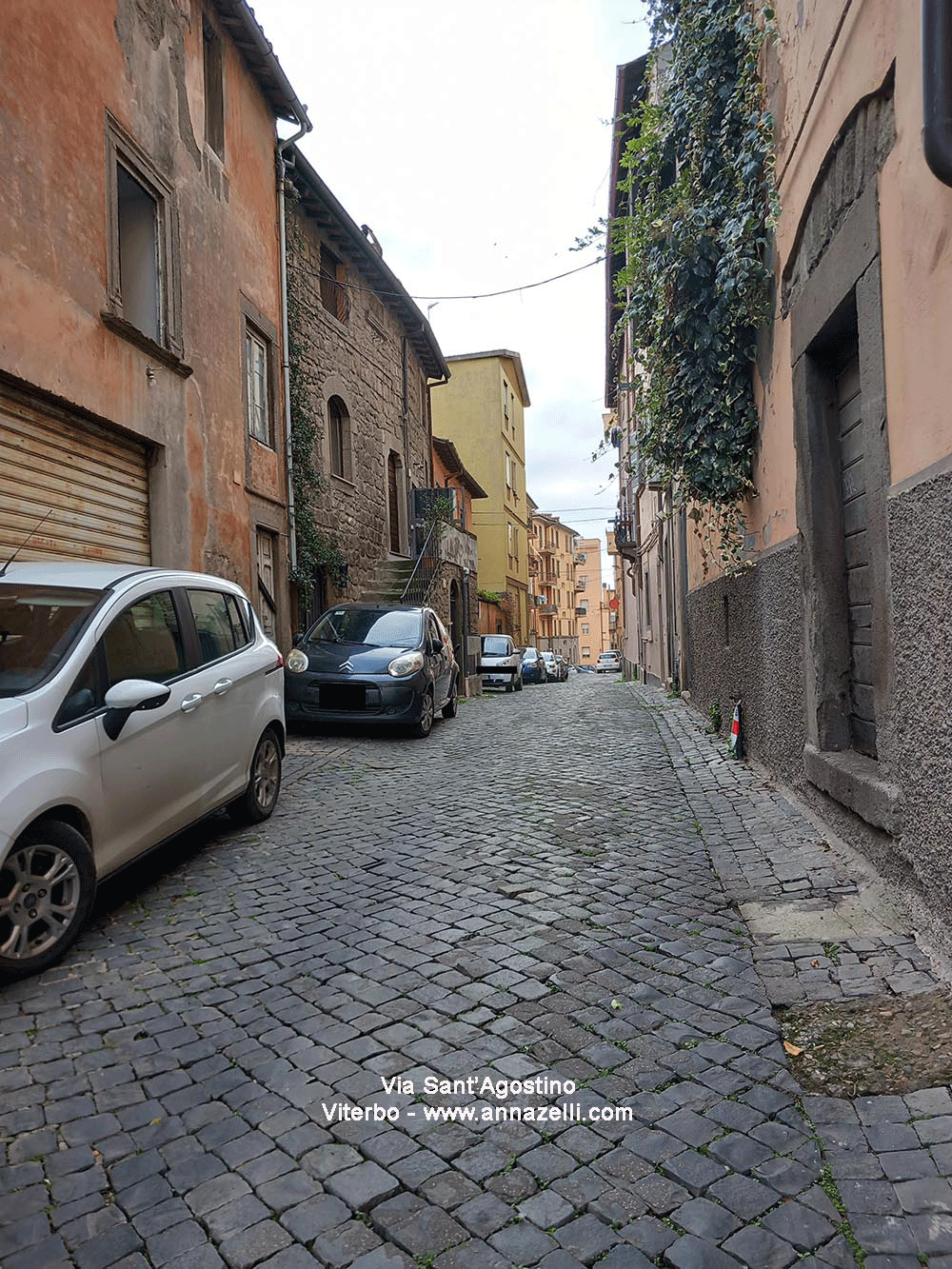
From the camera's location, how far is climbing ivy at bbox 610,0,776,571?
246 inches

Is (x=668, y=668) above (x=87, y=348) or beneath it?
beneath

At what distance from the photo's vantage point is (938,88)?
2.92 m

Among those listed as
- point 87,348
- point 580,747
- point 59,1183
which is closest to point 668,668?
point 580,747

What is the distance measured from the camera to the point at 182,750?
4641 mm

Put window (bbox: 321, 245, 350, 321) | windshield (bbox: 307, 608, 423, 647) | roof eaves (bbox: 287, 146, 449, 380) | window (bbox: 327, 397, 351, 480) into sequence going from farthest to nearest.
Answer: window (bbox: 327, 397, 351, 480)
window (bbox: 321, 245, 350, 321)
roof eaves (bbox: 287, 146, 449, 380)
windshield (bbox: 307, 608, 423, 647)

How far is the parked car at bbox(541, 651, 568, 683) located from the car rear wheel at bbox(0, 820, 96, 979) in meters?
29.6

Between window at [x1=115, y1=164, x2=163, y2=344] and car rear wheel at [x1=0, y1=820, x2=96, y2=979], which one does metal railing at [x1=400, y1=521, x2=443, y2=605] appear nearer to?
window at [x1=115, y1=164, x2=163, y2=344]

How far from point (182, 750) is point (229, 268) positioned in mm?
9073

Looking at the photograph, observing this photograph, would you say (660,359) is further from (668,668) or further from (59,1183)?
(668,668)

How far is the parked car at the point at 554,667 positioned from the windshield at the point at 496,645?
7.47 metres

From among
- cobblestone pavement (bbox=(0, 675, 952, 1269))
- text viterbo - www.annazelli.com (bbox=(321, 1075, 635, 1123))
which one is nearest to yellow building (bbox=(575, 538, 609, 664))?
cobblestone pavement (bbox=(0, 675, 952, 1269))

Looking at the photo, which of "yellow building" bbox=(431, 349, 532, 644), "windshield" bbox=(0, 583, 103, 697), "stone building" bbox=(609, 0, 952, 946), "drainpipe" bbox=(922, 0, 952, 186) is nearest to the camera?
"drainpipe" bbox=(922, 0, 952, 186)

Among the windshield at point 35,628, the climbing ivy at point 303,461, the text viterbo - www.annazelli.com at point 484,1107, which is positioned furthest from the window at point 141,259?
the text viterbo - www.annazelli.com at point 484,1107

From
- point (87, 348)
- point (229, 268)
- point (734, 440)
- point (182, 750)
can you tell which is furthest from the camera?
point (229, 268)
